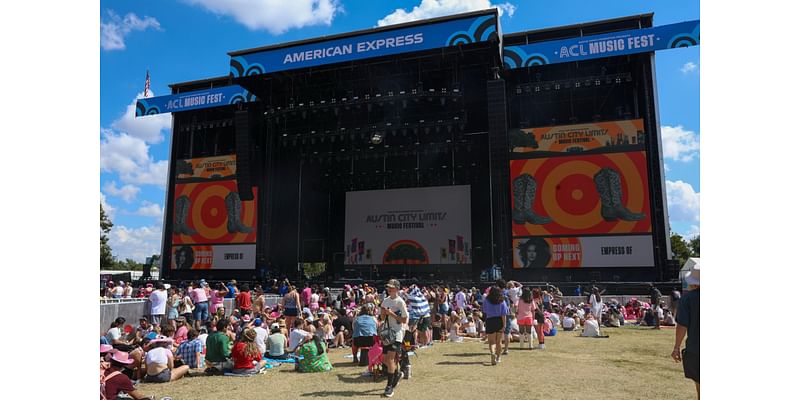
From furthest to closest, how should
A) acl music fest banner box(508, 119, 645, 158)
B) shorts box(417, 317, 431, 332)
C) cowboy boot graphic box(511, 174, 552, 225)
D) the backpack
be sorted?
cowboy boot graphic box(511, 174, 552, 225) → acl music fest banner box(508, 119, 645, 158) → shorts box(417, 317, 431, 332) → the backpack

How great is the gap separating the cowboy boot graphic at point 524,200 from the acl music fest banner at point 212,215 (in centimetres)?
1234

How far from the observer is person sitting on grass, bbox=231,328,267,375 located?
7.04 meters

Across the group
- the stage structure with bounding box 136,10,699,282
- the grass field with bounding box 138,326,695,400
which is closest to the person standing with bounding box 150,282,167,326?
the grass field with bounding box 138,326,695,400

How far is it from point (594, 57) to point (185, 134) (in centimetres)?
2031

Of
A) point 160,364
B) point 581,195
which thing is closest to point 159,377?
point 160,364

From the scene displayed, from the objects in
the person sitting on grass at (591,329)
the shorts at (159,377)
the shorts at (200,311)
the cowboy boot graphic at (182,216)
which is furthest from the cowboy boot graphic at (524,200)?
the cowboy boot graphic at (182,216)

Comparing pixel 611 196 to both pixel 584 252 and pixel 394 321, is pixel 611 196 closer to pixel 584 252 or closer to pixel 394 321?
pixel 584 252

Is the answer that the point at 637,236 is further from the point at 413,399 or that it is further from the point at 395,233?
the point at 413,399

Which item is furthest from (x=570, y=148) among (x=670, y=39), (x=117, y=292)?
(x=117, y=292)

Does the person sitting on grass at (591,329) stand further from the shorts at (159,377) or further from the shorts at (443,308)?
the shorts at (159,377)

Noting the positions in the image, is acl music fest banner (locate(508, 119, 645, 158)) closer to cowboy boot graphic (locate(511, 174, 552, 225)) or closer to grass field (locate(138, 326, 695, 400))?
cowboy boot graphic (locate(511, 174, 552, 225))

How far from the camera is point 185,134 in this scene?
2709cm

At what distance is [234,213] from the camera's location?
82.6ft

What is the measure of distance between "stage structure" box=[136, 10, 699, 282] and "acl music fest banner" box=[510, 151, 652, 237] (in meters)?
0.05
